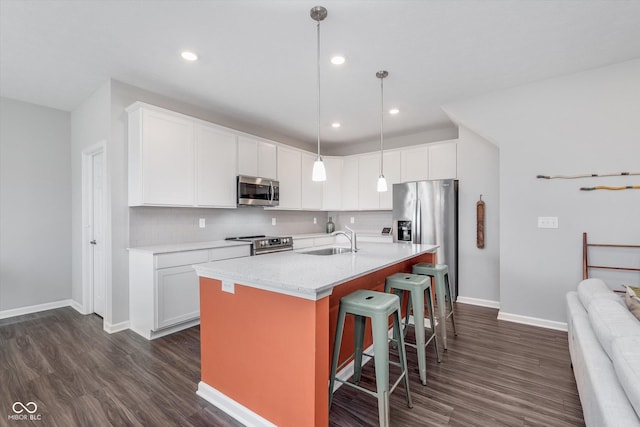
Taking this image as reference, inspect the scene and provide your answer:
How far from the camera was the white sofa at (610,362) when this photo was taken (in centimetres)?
107

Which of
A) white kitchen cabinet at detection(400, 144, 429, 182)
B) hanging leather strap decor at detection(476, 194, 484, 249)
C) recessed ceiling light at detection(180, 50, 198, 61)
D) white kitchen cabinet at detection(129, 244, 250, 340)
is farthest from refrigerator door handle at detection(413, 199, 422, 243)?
recessed ceiling light at detection(180, 50, 198, 61)

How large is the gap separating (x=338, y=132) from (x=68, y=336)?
4.44 metres

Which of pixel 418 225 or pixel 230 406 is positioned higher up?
pixel 418 225

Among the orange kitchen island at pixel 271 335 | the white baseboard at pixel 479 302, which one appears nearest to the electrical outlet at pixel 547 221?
the white baseboard at pixel 479 302

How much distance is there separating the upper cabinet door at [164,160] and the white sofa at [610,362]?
360cm

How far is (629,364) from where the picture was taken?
1.13 m

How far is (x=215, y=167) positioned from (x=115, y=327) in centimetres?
208

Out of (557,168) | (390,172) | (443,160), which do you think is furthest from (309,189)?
(557,168)

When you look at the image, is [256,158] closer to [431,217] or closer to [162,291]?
[162,291]

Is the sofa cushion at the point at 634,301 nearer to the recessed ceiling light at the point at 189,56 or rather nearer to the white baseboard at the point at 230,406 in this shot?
the white baseboard at the point at 230,406

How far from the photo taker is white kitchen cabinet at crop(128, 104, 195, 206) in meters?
Answer: 3.12

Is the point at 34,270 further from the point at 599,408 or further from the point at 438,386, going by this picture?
the point at 599,408

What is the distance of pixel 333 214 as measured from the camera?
6.16m

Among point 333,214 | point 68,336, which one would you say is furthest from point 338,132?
point 68,336
